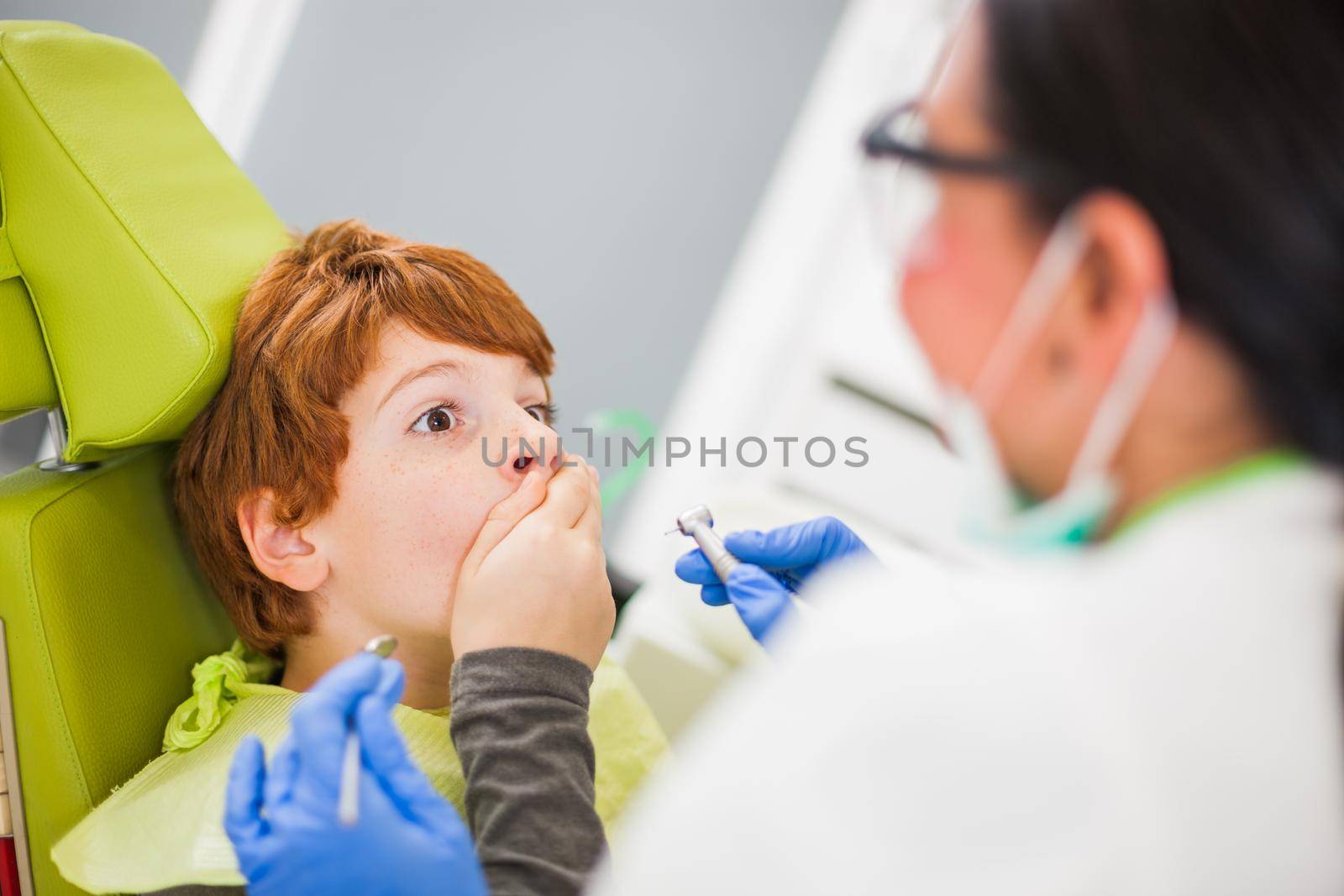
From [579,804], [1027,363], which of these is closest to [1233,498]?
[1027,363]

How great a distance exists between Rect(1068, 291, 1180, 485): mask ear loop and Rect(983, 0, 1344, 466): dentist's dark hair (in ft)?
0.05

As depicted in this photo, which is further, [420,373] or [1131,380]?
[420,373]

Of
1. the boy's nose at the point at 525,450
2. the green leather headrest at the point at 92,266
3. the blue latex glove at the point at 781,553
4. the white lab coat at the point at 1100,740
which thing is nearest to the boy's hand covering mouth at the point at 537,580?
the boy's nose at the point at 525,450

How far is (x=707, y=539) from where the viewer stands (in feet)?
3.35

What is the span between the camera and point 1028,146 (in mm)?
526

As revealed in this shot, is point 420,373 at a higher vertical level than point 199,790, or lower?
higher

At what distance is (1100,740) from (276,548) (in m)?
0.91

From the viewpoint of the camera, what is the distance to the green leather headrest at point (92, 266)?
0.97 m

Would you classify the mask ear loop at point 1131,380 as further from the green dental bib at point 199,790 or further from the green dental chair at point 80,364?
the green dental chair at point 80,364

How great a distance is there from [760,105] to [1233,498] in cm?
202

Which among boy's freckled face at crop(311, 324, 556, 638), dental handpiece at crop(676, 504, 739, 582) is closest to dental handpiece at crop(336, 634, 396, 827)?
boy's freckled face at crop(311, 324, 556, 638)

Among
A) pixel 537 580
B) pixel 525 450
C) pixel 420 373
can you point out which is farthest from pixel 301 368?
pixel 537 580

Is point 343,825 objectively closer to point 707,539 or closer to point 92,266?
point 707,539

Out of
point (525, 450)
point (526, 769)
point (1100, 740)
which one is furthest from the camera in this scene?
point (525, 450)
